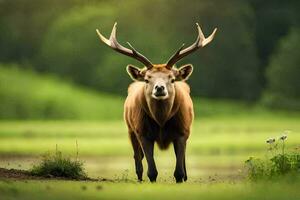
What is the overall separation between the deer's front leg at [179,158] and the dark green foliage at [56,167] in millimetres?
1755

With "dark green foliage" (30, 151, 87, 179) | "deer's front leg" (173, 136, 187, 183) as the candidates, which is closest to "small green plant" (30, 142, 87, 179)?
"dark green foliage" (30, 151, 87, 179)

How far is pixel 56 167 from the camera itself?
54.5ft

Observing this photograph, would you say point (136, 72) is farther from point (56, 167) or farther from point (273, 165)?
point (273, 165)

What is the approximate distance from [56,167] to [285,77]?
38.7 m

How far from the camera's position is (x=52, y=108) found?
49594mm

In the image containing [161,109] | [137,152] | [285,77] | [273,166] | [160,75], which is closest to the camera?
[273,166]

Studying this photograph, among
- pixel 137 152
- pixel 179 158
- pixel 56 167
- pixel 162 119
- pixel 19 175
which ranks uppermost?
pixel 162 119

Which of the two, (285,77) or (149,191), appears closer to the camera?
(149,191)

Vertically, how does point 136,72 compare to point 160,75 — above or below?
above

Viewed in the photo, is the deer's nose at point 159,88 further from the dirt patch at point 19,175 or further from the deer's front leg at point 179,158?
the dirt patch at point 19,175

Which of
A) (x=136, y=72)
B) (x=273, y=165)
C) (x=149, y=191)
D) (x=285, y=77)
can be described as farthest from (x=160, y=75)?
(x=285, y=77)

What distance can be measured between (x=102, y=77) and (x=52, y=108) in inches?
146

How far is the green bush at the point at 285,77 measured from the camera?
173 ft

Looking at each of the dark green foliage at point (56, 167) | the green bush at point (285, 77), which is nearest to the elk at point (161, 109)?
the dark green foliage at point (56, 167)
